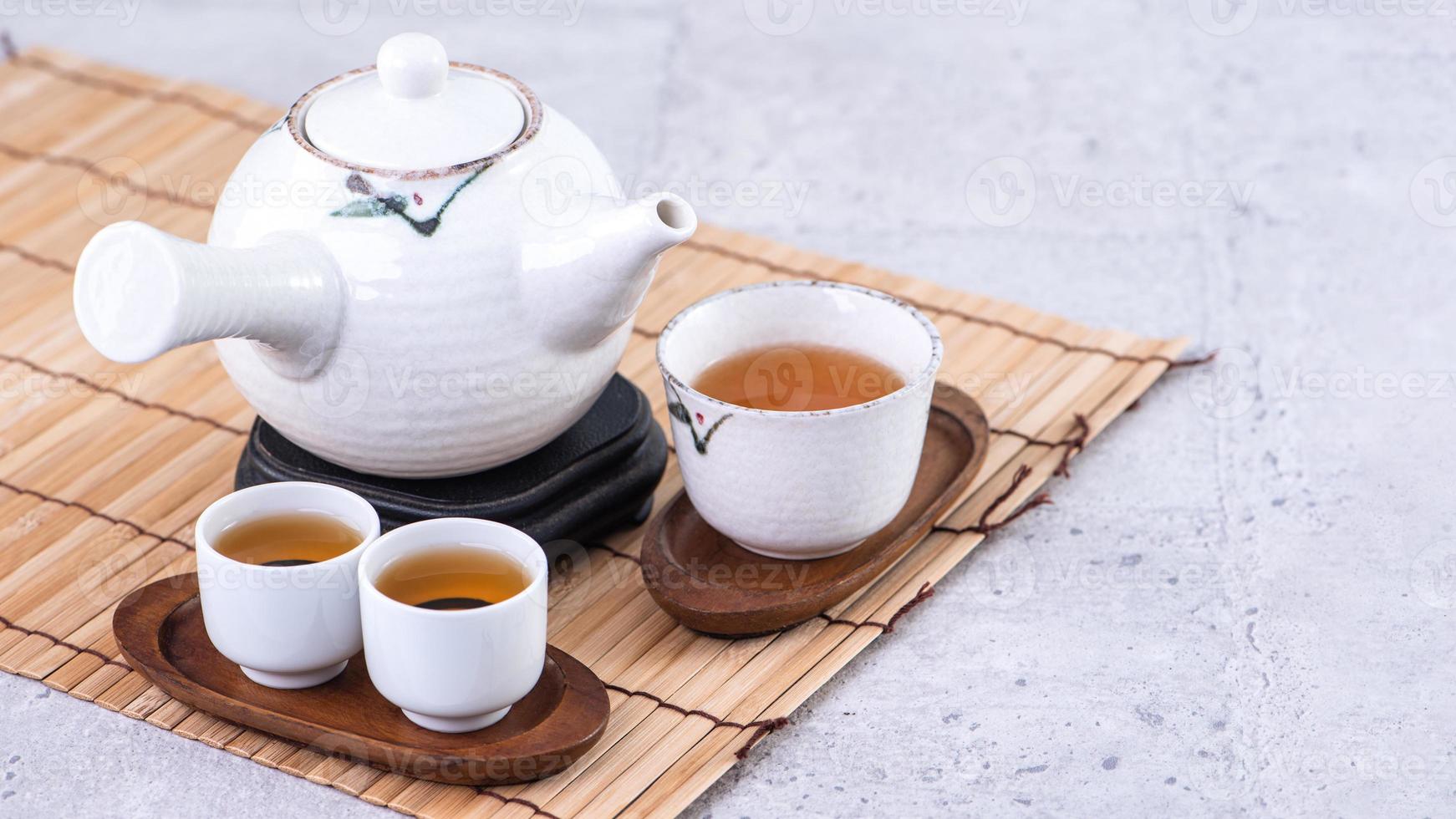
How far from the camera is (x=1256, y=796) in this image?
1143mm

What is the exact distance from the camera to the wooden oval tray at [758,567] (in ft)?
4.04

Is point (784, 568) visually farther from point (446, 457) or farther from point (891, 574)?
point (446, 457)

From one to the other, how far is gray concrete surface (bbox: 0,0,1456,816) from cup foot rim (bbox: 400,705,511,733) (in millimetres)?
80

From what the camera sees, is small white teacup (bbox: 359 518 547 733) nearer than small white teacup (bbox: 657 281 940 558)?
Yes

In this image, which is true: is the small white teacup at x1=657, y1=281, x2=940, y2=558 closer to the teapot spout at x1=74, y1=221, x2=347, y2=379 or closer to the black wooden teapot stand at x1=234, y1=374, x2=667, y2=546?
the black wooden teapot stand at x1=234, y1=374, x2=667, y2=546

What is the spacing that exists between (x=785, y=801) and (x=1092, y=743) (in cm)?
23

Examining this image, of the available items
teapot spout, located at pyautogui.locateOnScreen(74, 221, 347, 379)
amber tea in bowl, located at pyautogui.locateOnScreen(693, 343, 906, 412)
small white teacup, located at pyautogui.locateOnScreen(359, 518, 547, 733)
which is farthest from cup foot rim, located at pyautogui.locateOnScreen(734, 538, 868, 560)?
teapot spout, located at pyautogui.locateOnScreen(74, 221, 347, 379)

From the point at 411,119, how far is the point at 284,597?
34cm

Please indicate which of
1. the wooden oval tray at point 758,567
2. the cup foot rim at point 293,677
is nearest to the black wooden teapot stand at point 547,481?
the wooden oval tray at point 758,567

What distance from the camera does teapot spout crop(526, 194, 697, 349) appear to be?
1.16 metres

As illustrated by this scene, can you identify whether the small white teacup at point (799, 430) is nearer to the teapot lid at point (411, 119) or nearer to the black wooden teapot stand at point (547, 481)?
the black wooden teapot stand at point (547, 481)

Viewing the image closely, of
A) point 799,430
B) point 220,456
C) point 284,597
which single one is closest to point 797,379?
point 799,430

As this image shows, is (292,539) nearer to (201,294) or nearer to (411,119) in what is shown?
(201,294)

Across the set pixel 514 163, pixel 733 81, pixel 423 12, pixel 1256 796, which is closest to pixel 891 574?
pixel 1256 796
